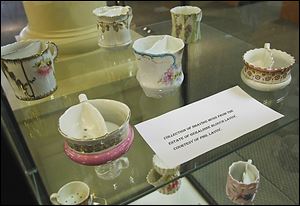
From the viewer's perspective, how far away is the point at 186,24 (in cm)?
56

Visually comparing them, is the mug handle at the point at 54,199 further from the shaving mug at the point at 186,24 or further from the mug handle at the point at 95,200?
the shaving mug at the point at 186,24

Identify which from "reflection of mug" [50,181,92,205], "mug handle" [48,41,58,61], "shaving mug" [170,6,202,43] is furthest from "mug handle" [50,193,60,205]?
"shaving mug" [170,6,202,43]

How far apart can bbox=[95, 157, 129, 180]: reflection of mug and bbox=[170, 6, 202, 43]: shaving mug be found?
0.25 meters

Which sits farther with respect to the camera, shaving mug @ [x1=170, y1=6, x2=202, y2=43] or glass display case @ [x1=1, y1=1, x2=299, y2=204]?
shaving mug @ [x1=170, y1=6, x2=202, y2=43]

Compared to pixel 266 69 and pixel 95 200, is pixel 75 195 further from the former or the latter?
pixel 266 69

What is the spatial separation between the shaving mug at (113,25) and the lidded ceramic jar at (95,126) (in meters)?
0.15

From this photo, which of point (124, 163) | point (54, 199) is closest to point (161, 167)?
point (124, 163)

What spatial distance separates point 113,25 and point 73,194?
0.26m

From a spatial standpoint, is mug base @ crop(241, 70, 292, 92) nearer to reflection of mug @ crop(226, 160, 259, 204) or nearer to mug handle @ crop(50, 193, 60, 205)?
reflection of mug @ crop(226, 160, 259, 204)

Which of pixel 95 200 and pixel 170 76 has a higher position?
pixel 170 76

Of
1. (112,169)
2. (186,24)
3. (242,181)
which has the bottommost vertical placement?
(242,181)

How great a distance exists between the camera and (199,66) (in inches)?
23.1

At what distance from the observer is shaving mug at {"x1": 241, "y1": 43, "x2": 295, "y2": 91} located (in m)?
0.45

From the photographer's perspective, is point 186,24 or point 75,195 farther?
point 186,24
